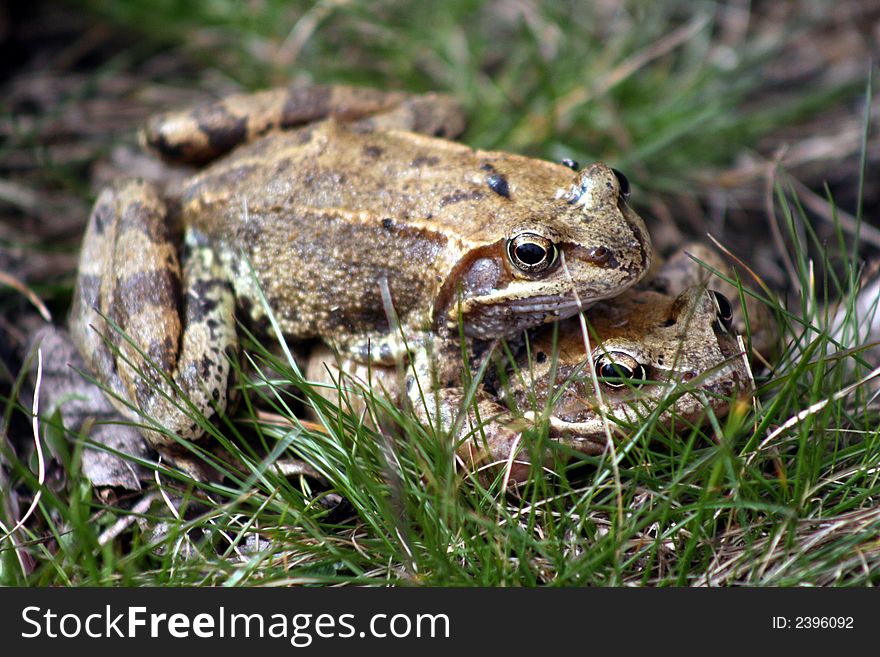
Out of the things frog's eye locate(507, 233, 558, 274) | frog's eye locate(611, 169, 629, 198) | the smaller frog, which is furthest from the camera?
frog's eye locate(611, 169, 629, 198)

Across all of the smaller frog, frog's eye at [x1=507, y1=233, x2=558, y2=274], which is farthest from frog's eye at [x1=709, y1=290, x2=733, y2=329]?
frog's eye at [x1=507, y1=233, x2=558, y2=274]

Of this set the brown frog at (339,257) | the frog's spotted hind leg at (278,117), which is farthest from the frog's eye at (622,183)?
the frog's spotted hind leg at (278,117)

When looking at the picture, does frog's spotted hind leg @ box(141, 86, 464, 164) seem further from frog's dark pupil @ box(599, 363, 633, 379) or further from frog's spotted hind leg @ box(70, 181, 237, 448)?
frog's dark pupil @ box(599, 363, 633, 379)

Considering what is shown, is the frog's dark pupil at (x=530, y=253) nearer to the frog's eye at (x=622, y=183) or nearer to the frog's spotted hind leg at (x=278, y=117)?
the frog's eye at (x=622, y=183)

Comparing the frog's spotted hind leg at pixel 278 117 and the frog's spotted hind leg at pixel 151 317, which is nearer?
the frog's spotted hind leg at pixel 151 317

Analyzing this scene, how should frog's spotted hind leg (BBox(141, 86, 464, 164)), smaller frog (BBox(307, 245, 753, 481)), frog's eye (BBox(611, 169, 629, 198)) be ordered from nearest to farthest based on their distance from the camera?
smaller frog (BBox(307, 245, 753, 481))
frog's eye (BBox(611, 169, 629, 198))
frog's spotted hind leg (BBox(141, 86, 464, 164))

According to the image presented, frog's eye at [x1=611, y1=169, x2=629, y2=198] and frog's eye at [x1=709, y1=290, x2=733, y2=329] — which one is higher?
frog's eye at [x1=611, y1=169, x2=629, y2=198]

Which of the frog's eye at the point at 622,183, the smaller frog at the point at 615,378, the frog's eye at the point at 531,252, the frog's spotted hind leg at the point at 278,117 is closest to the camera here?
the smaller frog at the point at 615,378
